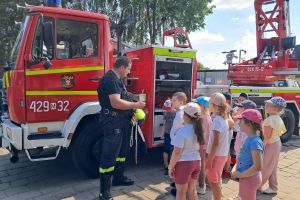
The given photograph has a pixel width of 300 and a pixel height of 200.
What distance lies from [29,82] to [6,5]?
33.8ft

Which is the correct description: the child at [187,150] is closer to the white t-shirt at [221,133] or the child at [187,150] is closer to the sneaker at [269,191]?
the white t-shirt at [221,133]

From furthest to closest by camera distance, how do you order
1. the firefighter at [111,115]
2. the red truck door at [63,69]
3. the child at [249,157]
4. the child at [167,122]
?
the child at [167,122], the red truck door at [63,69], the firefighter at [111,115], the child at [249,157]

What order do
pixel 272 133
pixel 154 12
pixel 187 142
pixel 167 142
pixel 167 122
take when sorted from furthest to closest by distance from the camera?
pixel 154 12, pixel 167 142, pixel 167 122, pixel 272 133, pixel 187 142

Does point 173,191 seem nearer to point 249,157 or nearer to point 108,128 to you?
point 108,128

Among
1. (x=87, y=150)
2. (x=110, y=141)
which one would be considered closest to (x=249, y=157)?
(x=110, y=141)

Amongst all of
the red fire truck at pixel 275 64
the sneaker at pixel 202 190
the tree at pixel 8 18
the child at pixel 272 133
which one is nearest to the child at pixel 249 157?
the child at pixel 272 133

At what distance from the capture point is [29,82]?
13.2ft

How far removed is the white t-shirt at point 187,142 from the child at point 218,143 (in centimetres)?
29

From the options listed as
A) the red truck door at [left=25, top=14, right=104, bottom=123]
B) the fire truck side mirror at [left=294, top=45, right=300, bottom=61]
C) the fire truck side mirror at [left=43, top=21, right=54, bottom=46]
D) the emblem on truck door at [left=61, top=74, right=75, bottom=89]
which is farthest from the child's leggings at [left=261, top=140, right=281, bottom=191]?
the fire truck side mirror at [left=294, top=45, right=300, bottom=61]

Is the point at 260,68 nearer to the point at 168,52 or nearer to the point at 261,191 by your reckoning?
the point at 168,52

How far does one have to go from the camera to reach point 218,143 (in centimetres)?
318

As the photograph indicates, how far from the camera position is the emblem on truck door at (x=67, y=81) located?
4.25m

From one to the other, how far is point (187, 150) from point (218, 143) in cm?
41

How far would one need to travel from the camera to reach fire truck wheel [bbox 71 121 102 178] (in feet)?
14.3
